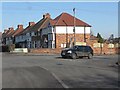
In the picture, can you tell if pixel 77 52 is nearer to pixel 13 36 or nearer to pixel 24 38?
pixel 24 38

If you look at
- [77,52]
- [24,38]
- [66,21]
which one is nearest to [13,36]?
[24,38]

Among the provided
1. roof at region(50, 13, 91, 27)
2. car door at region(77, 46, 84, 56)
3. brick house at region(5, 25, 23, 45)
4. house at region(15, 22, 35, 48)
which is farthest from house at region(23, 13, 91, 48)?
brick house at region(5, 25, 23, 45)

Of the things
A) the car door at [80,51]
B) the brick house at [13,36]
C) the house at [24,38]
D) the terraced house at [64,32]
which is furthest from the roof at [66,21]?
the brick house at [13,36]

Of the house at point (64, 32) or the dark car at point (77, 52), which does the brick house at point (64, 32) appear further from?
the dark car at point (77, 52)

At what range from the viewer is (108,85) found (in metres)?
12.6

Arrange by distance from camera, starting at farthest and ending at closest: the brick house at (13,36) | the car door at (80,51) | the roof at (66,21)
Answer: the brick house at (13,36) → the roof at (66,21) → the car door at (80,51)

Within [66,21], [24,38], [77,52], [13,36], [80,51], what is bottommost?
[77,52]

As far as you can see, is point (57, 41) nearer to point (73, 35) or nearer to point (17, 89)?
point (73, 35)

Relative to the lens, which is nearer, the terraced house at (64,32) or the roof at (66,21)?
the terraced house at (64,32)

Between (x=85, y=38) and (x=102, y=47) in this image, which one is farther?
(x=85, y=38)

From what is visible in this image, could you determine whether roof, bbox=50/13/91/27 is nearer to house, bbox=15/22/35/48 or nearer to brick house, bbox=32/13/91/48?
brick house, bbox=32/13/91/48

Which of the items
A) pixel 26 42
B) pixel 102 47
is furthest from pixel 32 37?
pixel 102 47

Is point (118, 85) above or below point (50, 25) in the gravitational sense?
below

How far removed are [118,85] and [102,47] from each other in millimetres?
45837
